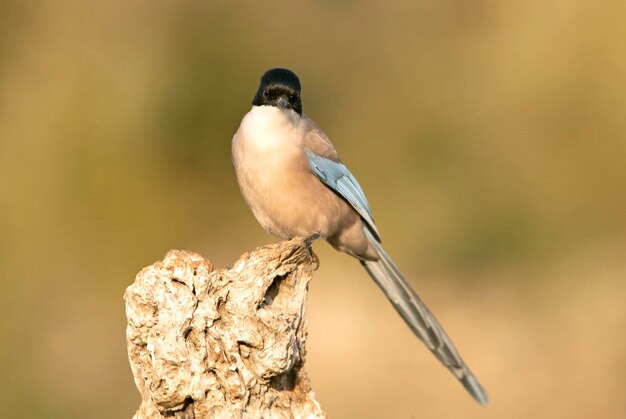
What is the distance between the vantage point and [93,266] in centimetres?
831

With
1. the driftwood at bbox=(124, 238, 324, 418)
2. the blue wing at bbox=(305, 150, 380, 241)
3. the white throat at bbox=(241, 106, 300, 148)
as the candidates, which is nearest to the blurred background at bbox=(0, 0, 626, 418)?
the blue wing at bbox=(305, 150, 380, 241)

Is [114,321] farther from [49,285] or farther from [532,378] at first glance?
[532,378]

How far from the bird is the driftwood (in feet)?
5.16

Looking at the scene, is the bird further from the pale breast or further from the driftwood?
the driftwood

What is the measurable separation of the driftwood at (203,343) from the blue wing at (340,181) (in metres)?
1.81

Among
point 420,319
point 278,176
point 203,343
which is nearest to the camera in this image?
point 203,343

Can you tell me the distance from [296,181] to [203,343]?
1892 mm

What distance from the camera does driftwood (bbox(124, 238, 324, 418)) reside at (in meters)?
3.48

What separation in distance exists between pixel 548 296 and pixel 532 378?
118cm

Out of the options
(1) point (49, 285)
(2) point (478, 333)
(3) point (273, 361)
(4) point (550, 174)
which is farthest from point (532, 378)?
(3) point (273, 361)

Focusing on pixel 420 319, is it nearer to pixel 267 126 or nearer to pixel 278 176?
pixel 278 176

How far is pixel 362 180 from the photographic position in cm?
914

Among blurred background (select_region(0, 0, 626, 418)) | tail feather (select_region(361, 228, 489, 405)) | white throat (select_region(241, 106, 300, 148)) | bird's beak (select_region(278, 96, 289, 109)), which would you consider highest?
blurred background (select_region(0, 0, 626, 418))

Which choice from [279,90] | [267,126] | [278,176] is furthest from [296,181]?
[279,90]
